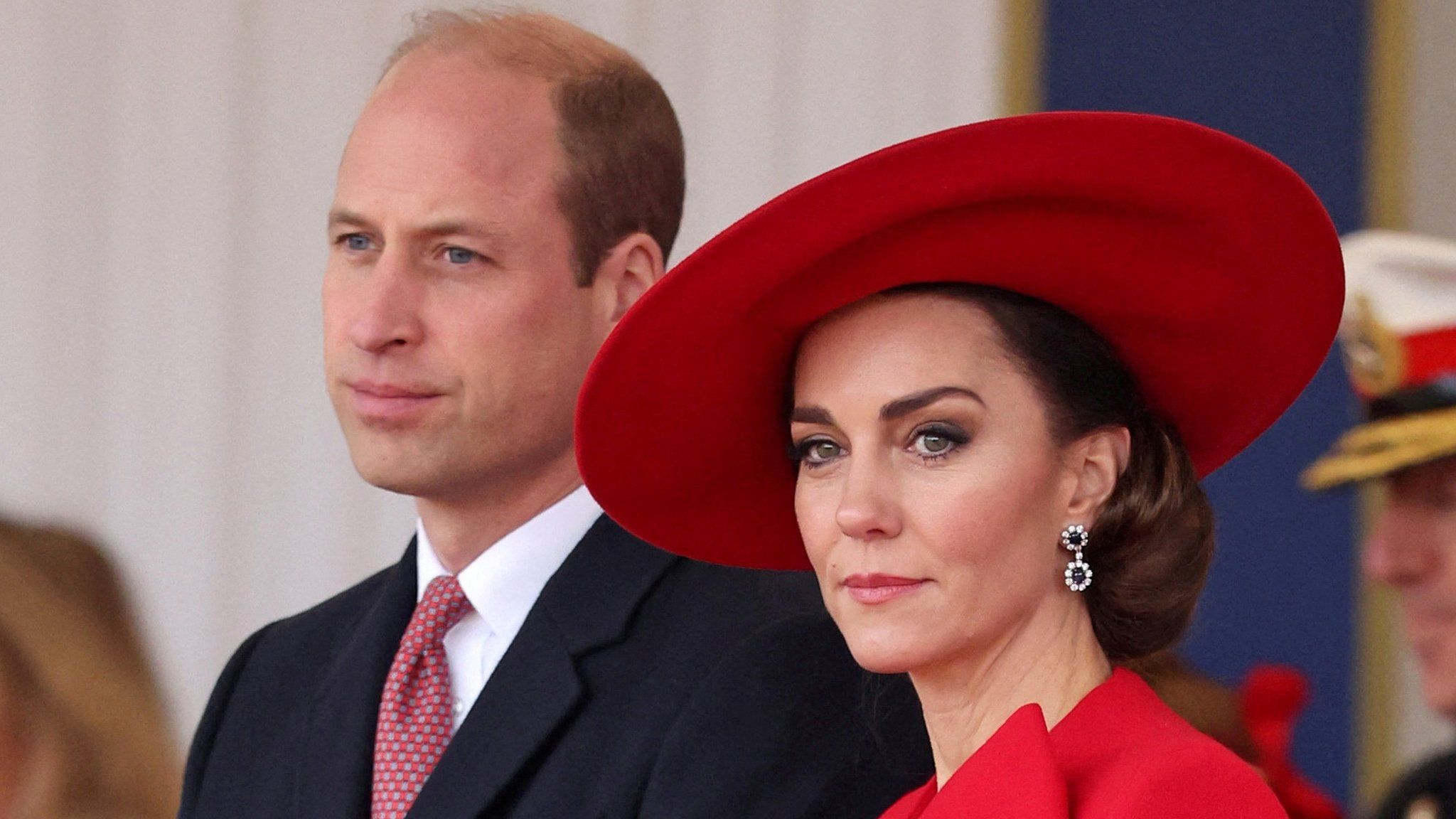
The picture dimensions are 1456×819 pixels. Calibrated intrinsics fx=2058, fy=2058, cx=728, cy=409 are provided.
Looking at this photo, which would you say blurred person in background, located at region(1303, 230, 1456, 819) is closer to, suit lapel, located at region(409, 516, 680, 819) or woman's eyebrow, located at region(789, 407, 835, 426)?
suit lapel, located at region(409, 516, 680, 819)

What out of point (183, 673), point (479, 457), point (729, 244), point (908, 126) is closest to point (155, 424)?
point (183, 673)

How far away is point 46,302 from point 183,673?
609mm

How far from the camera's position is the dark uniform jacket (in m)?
2.88

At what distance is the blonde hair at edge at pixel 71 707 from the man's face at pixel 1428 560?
156cm

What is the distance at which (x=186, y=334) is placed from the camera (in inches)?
126

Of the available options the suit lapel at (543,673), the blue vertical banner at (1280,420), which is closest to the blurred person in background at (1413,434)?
the blue vertical banner at (1280,420)

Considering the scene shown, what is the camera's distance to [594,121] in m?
1.84

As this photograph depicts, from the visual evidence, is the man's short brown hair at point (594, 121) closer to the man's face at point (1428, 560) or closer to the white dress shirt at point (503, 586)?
the white dress shirt at point (503, 586)

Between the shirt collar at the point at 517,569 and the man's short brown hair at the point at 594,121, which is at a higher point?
the man's short brown hair at the point at 594,121

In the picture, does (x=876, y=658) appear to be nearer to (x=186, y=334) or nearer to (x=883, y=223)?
(x=883, y=223)

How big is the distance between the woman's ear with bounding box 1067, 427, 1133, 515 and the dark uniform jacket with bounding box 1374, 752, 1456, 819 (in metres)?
1.65

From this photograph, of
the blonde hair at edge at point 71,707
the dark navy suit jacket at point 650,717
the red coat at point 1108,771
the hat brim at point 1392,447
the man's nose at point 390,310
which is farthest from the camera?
the hat brim at point 1392,447

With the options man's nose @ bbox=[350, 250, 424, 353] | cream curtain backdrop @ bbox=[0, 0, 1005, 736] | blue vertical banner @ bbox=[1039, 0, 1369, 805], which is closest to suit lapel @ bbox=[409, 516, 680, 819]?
man's nose @ bbox=[350, 250, 424, 353]

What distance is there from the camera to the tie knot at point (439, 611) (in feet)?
5.90
